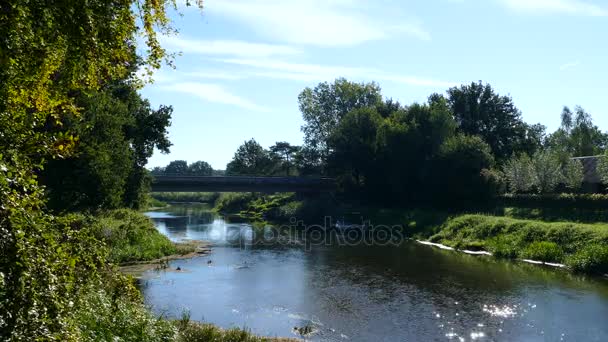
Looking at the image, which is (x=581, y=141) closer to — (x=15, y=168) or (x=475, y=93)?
(x=475, y=93)

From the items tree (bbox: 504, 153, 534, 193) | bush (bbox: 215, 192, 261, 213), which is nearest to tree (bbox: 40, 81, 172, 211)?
tree (bbox: 504, 153, 534, 193)

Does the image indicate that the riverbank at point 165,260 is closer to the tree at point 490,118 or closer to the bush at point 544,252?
the bush at point 544,252

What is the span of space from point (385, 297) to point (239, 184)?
58.2 m

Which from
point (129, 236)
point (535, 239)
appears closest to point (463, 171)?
point (535, 239)

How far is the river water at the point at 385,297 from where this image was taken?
917 inches

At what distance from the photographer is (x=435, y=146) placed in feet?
242

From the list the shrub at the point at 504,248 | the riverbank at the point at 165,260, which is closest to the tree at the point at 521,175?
the shrub at the point at 504,248

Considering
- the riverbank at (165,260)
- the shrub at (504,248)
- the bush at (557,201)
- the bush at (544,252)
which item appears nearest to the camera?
the riverbank at (165,260)

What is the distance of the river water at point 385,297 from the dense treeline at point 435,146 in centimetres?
2427

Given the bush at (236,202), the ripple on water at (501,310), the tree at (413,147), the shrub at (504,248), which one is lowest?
the ripple on water at (501,310)

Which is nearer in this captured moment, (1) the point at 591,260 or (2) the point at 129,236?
(1) the point at 591,260

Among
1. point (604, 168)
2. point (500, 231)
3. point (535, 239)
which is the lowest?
point (535, 239)

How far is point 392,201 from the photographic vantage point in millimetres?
78500

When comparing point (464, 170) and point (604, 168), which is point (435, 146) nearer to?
point (464, 170)
